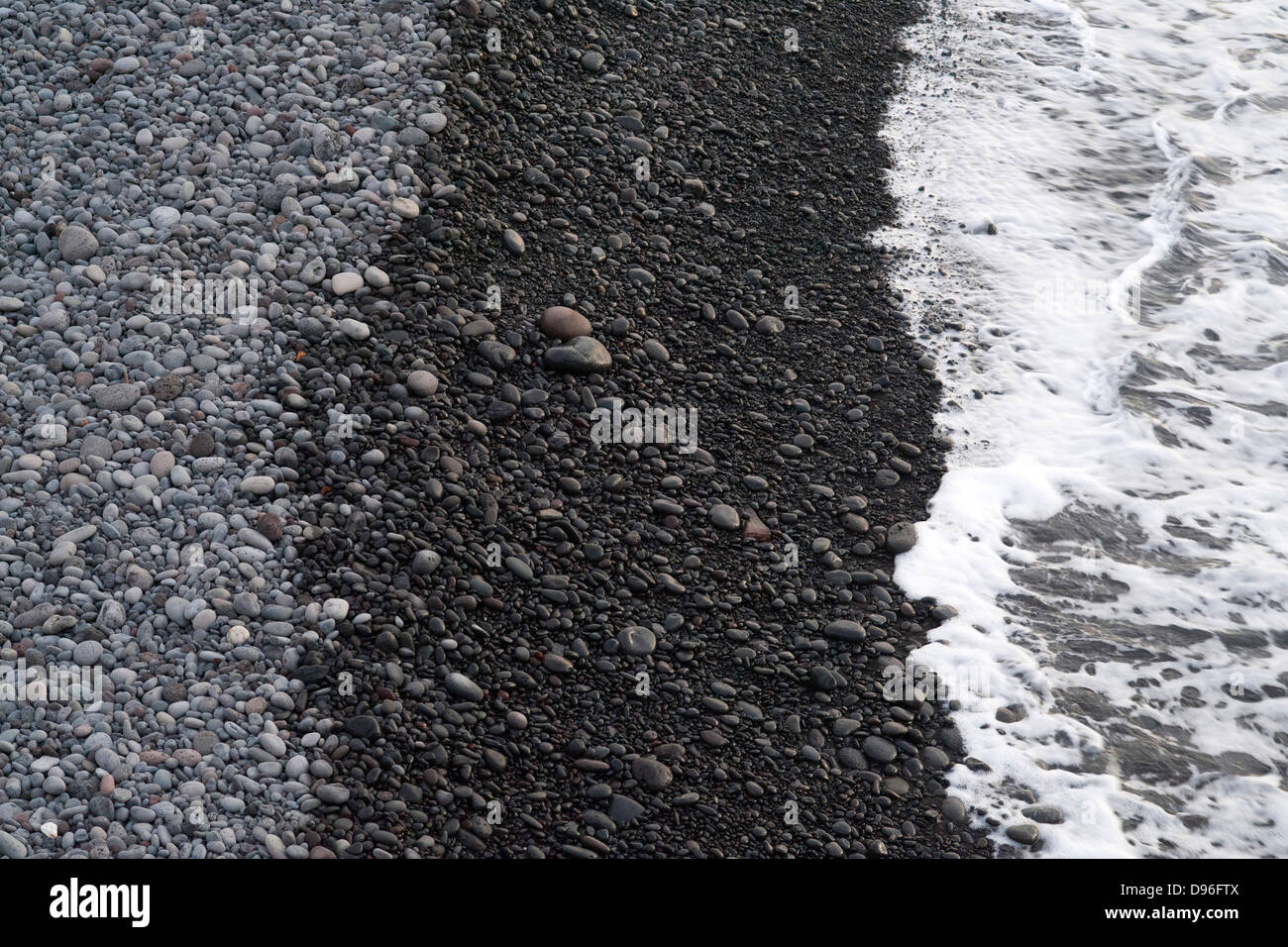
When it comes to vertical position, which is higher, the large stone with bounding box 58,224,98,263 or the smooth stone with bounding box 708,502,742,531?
the large stone with bounding box 58,224,98,263

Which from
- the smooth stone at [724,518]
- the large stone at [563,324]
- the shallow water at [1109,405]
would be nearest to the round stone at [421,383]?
the large stone at [563,324]

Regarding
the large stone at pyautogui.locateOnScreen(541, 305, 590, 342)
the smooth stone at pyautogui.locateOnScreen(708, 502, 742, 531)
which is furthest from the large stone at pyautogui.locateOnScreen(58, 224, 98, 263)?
the smooth stone at pyautogui.locateOnScreen(708, 502, 742, 531)

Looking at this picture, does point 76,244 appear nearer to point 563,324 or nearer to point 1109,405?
point 563,324

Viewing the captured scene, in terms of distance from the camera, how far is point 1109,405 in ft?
27.7

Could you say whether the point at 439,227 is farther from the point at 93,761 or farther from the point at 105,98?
the point at 93,761

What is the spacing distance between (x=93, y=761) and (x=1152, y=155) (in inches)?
440

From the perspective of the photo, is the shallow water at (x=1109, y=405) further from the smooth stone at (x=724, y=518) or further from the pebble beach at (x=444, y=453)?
the smooth stone at (x=724, y=518)

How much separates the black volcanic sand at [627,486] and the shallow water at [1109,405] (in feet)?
1.59

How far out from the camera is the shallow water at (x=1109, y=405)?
6066mm

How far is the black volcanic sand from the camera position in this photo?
215 inches

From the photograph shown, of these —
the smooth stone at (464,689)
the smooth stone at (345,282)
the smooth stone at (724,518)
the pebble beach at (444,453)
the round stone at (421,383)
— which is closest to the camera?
the pebble beach at (444,453)

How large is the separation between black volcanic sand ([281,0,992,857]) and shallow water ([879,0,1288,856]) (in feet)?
1.59

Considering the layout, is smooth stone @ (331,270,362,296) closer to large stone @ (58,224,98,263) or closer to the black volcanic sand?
the black volcanic sand

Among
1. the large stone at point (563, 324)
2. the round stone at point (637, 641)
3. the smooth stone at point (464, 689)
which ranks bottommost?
the smooth stone at point (464, 689)
